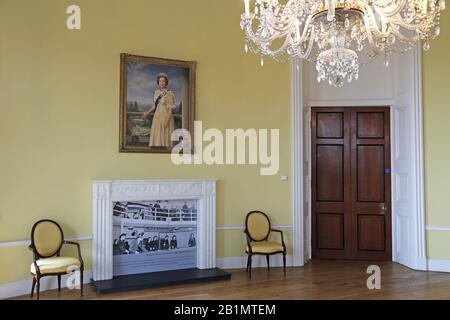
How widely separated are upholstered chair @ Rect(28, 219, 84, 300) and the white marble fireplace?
34 cm

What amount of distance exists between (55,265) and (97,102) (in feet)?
7.06

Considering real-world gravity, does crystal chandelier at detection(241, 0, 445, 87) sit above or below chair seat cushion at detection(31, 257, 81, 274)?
above

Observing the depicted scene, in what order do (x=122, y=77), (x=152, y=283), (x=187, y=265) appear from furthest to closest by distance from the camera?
(x=187, y=265) → (x=122, y=77) → (x=152, y=283)

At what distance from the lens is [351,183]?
668cm

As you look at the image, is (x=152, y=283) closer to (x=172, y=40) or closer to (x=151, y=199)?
(x=151, y=199)

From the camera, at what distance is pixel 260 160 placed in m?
6.24

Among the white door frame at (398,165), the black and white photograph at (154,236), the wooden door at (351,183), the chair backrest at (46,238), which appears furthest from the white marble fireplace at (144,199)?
the wooden door at (351,183)

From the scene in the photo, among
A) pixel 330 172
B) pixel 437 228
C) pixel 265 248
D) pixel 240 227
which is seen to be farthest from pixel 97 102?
pixel 437 228

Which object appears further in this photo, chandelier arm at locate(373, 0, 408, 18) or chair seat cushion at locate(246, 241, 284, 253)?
chair seat cushion at locate(246, 241, 284, 253)

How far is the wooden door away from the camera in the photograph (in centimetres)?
662

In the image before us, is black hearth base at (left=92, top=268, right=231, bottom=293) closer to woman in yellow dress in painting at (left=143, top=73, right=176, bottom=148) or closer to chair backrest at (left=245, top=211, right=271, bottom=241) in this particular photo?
chair backrest at (left=245, top=211, right=271, bottom=241)

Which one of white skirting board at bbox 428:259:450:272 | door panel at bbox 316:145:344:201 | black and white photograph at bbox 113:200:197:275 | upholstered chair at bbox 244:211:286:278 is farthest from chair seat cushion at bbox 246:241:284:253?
white skirting board at bbox 428:259:450:272

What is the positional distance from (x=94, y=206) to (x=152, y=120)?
1.43 m

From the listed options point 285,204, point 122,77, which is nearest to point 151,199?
point 122,77
